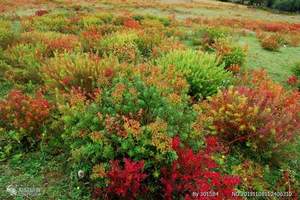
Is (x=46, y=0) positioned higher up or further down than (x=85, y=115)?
further down

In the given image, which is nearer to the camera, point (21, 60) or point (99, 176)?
point (99, 176)

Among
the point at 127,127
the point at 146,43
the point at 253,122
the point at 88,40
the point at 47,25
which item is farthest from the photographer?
the point at 47,25

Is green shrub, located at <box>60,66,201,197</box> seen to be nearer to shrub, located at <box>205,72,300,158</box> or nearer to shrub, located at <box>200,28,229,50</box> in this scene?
shrub, located at <box>205,72,300,158</box>

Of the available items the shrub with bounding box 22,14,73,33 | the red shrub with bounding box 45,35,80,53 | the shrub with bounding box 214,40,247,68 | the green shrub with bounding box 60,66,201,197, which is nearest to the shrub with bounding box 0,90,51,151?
the green shrub with bounding box 60,66,201,197

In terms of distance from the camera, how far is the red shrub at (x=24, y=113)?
5.97 m

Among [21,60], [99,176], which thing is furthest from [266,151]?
[21,60]

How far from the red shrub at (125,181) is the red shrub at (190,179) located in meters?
0.35

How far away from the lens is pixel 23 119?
240 inches

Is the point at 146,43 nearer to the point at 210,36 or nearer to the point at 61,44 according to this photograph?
the point at 61,44

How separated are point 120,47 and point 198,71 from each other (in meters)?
2.73

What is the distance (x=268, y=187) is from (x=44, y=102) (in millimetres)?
3826

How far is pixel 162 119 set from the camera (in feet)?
17.0

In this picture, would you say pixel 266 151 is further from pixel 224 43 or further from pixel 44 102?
pixel 224 43

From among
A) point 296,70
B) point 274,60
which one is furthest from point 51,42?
point 274,60
